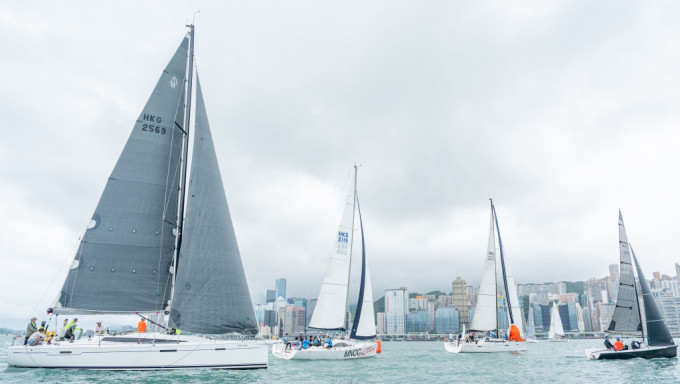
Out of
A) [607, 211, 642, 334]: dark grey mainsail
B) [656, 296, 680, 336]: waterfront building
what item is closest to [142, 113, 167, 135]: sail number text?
[607, 211, 642, 334]: dark grey mainsail

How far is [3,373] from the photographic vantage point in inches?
646

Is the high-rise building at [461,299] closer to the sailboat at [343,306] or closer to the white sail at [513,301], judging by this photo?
the white sail at [513,301]

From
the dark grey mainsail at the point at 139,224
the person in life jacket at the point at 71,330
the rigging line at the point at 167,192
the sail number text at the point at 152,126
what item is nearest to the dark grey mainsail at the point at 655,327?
the rigging line at the point at 167,192

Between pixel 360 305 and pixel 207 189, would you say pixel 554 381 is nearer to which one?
pixel 360 305

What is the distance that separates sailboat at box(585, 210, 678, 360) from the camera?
29.1 m

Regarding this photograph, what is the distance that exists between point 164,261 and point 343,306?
15076 mm

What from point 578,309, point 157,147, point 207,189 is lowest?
point 578,309

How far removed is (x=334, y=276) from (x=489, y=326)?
63.7ft

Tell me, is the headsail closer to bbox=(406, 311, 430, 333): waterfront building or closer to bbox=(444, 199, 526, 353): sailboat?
bbox=(444, 199, 526, 353): sailboat

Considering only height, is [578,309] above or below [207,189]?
below

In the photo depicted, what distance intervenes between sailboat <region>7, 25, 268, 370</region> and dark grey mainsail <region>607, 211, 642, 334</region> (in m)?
27.4

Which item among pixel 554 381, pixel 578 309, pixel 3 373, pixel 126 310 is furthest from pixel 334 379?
pixel 578 309

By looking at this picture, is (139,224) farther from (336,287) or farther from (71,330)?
(336,287)

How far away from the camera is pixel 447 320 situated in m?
175
